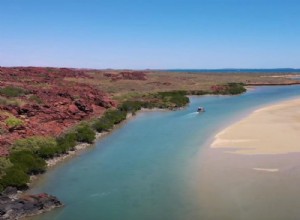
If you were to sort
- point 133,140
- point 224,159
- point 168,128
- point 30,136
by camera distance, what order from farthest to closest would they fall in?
point 168,128 < point 133,140 < point 30,136 < point 224,159

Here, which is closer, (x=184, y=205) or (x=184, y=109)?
(x=184, y=205)

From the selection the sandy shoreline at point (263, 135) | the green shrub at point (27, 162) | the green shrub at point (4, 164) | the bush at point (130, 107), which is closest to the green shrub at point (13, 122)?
the green shrub at point (27, 162)

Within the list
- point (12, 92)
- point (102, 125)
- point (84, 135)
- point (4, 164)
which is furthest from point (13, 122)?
point (12, 92)

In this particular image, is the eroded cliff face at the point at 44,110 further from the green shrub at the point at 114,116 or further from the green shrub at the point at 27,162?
the green shrub at the point at 27,162

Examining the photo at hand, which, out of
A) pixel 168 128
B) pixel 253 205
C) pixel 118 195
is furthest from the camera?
pixel 168 128

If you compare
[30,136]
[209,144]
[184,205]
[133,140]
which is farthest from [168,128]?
[184,205]

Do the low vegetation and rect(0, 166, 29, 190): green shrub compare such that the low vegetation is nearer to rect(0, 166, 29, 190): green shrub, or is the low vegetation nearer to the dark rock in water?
rect(0, 166, 29, 190): green shrub

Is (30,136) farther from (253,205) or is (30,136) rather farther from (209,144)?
(253,205)
